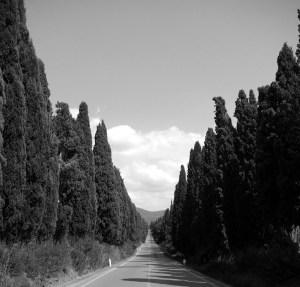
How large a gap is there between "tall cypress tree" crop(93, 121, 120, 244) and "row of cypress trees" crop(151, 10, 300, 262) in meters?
8.26

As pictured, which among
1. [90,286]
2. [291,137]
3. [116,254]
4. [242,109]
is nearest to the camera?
[291,137]

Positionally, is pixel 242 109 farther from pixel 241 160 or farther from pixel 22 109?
pixel 22 109

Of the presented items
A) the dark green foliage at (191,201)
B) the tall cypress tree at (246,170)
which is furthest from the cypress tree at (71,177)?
the dark green foliage at (191,201)

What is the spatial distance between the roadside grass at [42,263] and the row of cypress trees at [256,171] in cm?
918

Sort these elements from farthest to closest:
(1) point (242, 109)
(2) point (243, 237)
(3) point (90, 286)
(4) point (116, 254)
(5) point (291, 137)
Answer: (4) point (116, 254), (1) point (242, 109), (2) point (243, 237), (3) point (90, 286), (5) point (291, 137)

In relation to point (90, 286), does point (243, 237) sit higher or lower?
higher

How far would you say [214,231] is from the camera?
2938 centimetres

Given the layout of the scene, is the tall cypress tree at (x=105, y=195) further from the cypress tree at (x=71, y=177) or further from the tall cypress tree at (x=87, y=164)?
the cypress tree at (x=71, y=177)

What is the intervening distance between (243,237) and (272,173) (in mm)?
8616

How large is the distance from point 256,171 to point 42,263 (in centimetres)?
1020

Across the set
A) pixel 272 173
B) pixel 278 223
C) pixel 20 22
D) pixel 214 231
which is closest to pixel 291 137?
pixel 272 173

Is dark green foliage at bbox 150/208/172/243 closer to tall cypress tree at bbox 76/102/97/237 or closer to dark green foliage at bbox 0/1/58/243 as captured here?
tall cypress tree at bbox 76/102/97/237

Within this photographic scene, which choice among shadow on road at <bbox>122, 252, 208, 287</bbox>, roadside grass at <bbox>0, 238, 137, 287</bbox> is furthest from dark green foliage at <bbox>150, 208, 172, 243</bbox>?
roadside grass at <bbox>0, 238, 137, 287</bbox>

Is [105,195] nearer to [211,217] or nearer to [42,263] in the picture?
[211,217]
